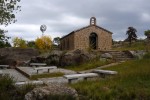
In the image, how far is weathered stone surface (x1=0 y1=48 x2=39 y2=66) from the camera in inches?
1024

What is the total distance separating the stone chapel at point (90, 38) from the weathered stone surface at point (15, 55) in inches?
242

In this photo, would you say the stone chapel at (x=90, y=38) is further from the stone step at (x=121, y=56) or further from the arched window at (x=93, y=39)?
the stone step at (x=121, y=56)

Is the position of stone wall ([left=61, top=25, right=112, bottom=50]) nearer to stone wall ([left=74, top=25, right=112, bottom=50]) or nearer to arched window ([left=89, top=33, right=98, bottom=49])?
stone wall ([left=74, top=25, right=112, bottom=50])

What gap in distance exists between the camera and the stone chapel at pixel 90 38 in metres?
33.1

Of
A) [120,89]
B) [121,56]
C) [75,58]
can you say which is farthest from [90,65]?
[120,89]

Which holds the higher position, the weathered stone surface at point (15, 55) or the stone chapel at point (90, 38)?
the stone chapel at point (90, 38)

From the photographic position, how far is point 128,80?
10891 mm

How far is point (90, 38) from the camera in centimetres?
3503

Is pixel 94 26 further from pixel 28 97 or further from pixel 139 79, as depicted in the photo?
pixel 28 97

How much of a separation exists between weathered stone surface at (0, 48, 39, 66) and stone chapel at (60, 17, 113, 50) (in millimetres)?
6158

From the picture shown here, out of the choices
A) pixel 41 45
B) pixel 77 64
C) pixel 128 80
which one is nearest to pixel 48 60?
pixel 77 64

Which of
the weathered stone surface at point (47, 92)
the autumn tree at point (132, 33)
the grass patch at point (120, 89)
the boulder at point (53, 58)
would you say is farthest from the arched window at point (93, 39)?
the weathered stone surface at point (47, 92)

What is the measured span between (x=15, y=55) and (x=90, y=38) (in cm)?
1072

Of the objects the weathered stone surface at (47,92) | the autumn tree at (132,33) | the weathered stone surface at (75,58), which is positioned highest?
the autumn tree at (132,33)
